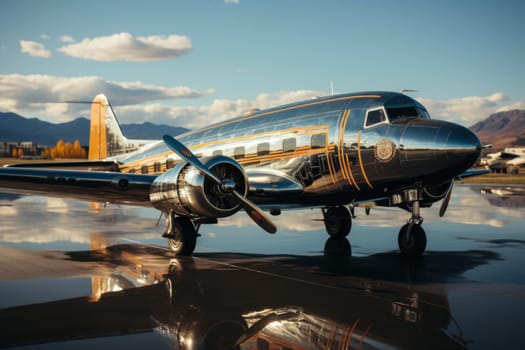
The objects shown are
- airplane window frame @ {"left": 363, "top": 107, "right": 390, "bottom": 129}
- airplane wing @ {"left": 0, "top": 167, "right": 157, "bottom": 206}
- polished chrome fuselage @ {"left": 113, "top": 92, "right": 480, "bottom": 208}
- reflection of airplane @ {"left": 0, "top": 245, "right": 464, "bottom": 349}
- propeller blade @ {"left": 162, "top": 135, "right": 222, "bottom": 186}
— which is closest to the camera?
reflection of airplane @ {"left": 0, "top": 245, "right": 464, "bottom": 349}

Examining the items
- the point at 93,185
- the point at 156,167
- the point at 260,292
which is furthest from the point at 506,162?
the point at 260,292

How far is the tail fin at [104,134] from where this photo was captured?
2145cm

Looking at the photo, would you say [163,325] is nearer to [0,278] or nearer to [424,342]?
[424,342]

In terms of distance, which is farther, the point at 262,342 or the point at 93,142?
the point at 93,142

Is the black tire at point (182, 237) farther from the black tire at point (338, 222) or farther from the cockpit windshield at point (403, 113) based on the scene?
the cockpit windshield at point (403, 113)

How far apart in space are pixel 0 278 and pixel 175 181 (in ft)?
12.3

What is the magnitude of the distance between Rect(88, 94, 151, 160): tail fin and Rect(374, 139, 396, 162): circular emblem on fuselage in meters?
12.6

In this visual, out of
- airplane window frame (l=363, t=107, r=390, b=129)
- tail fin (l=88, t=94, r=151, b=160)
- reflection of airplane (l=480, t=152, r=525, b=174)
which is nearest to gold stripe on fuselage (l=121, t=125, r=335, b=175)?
airplane window frame (l=363, t=107, r=390, b=129)

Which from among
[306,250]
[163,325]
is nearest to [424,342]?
[163,325]

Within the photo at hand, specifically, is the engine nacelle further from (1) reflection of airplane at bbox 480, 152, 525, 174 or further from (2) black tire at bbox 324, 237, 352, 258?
(1) reflection of airplane at bbox 480, 152, 525, 174

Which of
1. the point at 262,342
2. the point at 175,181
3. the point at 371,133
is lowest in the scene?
the point at 262,342

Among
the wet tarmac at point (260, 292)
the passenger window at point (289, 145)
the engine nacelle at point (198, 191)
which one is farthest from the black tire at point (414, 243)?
the engine nacelle at point (198, 191)

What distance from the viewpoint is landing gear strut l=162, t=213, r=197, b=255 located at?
11.2m

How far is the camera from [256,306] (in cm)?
705
